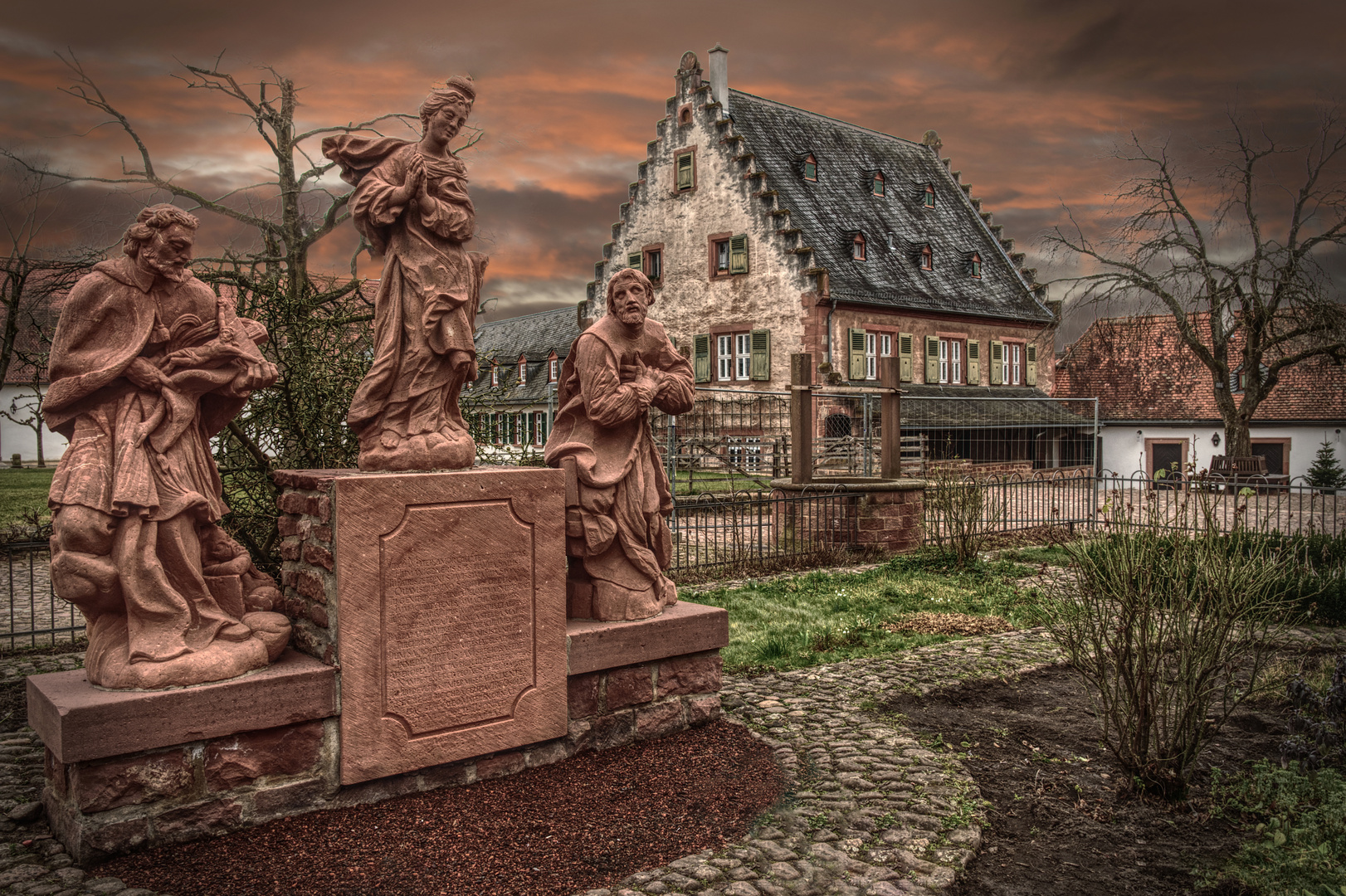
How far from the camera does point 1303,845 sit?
387cm

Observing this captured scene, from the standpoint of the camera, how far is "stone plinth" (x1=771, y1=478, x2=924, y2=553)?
12.8m

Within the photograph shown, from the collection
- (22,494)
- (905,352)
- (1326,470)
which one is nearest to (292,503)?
(22,494)

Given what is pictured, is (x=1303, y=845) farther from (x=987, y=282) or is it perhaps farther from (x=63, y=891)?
(x=987, y=282)

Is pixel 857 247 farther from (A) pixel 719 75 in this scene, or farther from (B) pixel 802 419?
(B) pixel 802 419

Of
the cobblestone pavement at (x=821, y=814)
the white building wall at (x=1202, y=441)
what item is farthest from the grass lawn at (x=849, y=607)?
the white building wall at (x=1202, y=441)

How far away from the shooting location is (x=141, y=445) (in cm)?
418

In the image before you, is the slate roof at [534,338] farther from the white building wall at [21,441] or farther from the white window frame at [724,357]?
the white building wall at [21,441]

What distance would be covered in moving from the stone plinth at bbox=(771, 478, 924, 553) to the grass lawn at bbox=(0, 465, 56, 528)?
Answer: 8.91 meters

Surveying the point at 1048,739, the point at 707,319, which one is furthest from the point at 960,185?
the point at 1048,739

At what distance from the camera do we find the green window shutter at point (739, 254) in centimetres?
2930

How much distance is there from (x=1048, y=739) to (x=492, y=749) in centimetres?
305

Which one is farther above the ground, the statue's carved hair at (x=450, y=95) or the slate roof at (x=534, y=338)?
the slate roof at (x=534, y=338)

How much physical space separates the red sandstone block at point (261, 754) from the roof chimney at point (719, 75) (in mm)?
28643

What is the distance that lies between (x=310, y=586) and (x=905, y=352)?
27852 mm
